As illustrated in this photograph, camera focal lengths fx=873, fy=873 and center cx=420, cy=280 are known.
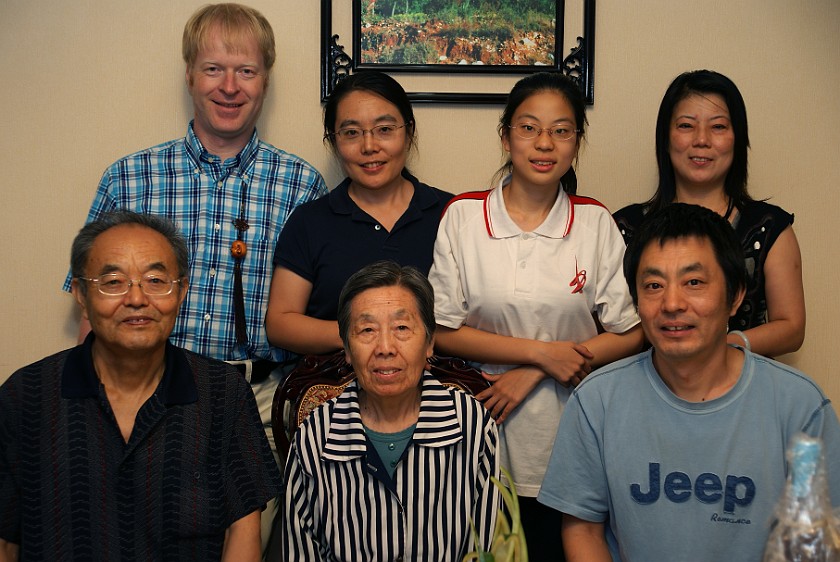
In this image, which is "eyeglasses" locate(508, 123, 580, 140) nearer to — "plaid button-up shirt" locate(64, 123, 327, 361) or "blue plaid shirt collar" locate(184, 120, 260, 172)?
"plaid button-up shirt" locate(64, 123, 327, 361)

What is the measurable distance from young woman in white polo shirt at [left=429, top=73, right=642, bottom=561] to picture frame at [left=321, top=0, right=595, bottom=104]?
1.92 ft

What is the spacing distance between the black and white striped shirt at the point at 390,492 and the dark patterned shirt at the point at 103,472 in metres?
0.16

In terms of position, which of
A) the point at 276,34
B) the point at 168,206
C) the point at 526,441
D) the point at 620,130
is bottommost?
the point at 526,441

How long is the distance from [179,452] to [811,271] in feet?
7.43

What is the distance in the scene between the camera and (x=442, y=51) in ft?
9.89

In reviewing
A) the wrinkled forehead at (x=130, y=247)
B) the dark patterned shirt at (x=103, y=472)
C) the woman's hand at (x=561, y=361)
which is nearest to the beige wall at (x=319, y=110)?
the woman's hand at (x=561, y=361)

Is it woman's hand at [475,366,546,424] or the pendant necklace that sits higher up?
the pendant necklace

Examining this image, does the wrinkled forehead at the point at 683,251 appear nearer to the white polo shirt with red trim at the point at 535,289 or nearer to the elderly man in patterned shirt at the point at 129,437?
the white polo shirt with red trim at the point at 535,289

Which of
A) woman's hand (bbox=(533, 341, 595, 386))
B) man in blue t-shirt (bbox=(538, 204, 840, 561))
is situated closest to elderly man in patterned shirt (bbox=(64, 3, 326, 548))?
woman's hand (bbox=(533, 341, 595, 386))

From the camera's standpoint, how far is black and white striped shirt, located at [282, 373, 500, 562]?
6.63 feet

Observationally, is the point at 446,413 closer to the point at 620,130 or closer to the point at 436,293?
the point at 436,293

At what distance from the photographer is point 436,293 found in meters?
2.46

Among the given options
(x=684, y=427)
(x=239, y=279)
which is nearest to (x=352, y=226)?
(x=239, y=279)

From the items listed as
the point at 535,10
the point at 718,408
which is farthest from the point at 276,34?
the point at 718,408
